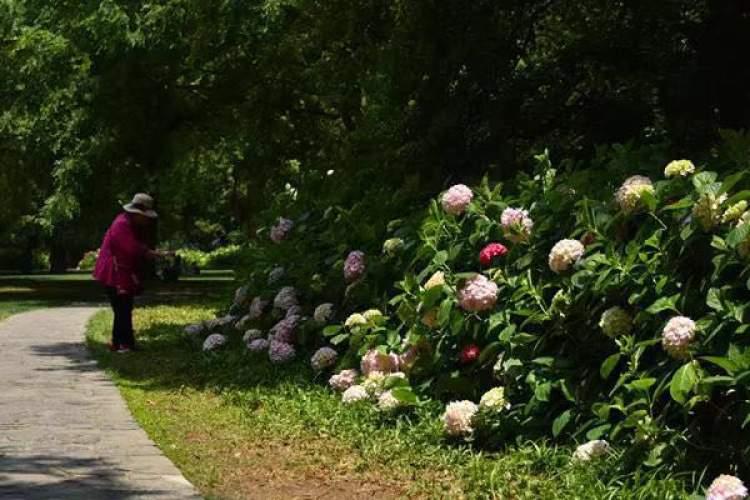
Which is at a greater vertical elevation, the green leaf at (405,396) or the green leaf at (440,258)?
the green leaf at (440,258)

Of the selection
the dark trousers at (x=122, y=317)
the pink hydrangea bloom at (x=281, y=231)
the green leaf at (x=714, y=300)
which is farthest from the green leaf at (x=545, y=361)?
the dark trousers at (x=122, y=317)

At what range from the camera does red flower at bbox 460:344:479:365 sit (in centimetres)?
701

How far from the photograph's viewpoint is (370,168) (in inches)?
446

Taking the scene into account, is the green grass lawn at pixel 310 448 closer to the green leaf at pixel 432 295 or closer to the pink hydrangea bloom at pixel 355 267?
the green leaf at pixel 432 295

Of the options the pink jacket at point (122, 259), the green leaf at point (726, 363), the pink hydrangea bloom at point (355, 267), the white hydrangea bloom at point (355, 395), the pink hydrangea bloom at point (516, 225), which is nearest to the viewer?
the green leaf at point (726, 363)

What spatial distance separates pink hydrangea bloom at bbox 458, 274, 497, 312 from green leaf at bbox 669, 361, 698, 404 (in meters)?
1.79

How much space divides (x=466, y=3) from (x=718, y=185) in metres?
5.12

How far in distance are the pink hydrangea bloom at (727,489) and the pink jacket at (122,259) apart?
8617 millimetres

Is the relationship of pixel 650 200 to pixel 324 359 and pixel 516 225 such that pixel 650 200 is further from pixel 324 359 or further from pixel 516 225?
pixel 324 359

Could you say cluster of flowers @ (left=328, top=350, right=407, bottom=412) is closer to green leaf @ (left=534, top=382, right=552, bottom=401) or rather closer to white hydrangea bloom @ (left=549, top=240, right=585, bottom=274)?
green leaf @ (left=534, top=382, right=552, bottom=401)

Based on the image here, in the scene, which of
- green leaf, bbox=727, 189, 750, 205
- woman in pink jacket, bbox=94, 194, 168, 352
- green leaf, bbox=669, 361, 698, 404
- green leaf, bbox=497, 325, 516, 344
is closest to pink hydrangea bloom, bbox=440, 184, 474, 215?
green leaf, bbox=497, 325, 516, 344

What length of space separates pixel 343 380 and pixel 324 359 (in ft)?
2.13

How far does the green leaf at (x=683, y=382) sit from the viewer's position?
5.07 meters

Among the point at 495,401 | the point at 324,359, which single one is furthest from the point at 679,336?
the point at 324,359
